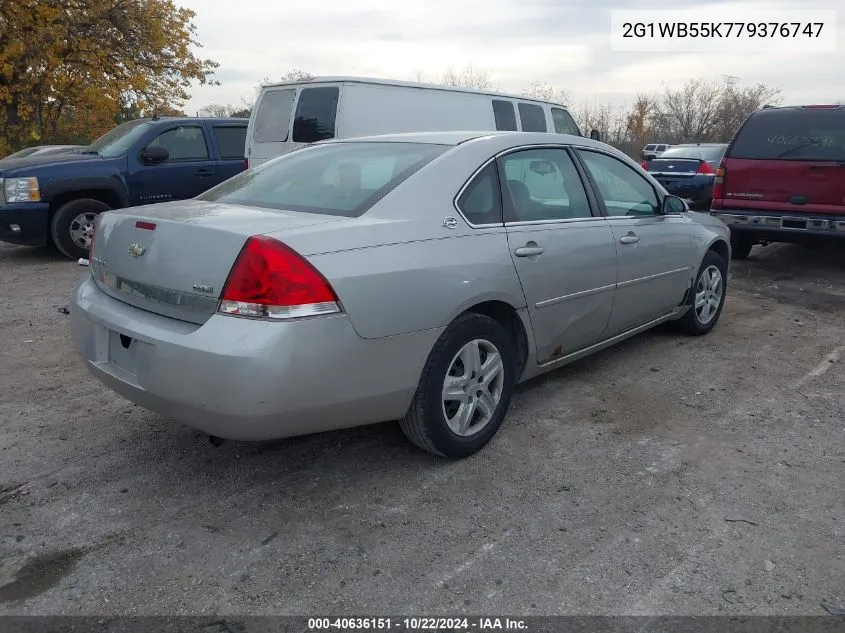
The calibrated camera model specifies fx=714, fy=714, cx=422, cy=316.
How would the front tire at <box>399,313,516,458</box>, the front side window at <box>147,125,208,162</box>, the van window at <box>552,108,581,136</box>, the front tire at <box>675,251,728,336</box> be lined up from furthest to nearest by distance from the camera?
the van window at <box>552,108,581,136</box> → the front side window at <box>147,125,208,162</box> → the front tire at <box>675,251,728,336</box> → the front tire at <box>399,313,516,458</box>

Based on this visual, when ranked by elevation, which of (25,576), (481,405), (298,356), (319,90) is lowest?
(25,576)

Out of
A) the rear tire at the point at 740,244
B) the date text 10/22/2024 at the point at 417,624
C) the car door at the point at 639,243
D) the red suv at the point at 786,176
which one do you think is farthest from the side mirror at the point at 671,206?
the rear tire at the point at 740,244

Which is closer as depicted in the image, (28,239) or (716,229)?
(716,229)

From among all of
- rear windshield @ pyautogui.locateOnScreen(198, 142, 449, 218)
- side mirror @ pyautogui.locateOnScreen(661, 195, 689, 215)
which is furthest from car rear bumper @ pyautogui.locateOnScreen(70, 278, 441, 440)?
side mirror @ pyautogui.locateOnScreen(661, 195, 689, 215)

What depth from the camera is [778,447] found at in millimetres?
3629

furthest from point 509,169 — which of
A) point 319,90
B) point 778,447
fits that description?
point 319,90

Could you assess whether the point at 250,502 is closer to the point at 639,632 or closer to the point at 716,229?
the point at 639,632

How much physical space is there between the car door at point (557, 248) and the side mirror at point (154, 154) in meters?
6.38

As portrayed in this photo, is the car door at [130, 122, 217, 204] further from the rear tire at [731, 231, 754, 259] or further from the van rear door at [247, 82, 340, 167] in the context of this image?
the rear tire at [731, 231, 754, 259]

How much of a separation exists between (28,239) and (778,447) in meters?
8.27

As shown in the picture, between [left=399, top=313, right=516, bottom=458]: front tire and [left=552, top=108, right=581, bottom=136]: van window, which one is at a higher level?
[left=552, top=108, right=581, bottom=136]: van window

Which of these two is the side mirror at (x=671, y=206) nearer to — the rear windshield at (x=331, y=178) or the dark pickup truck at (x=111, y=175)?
the rear windshield at (x=331, y=178)

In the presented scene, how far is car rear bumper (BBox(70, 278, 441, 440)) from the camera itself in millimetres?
2654

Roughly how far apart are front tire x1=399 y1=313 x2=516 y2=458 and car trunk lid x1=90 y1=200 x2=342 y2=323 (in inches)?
31.9
